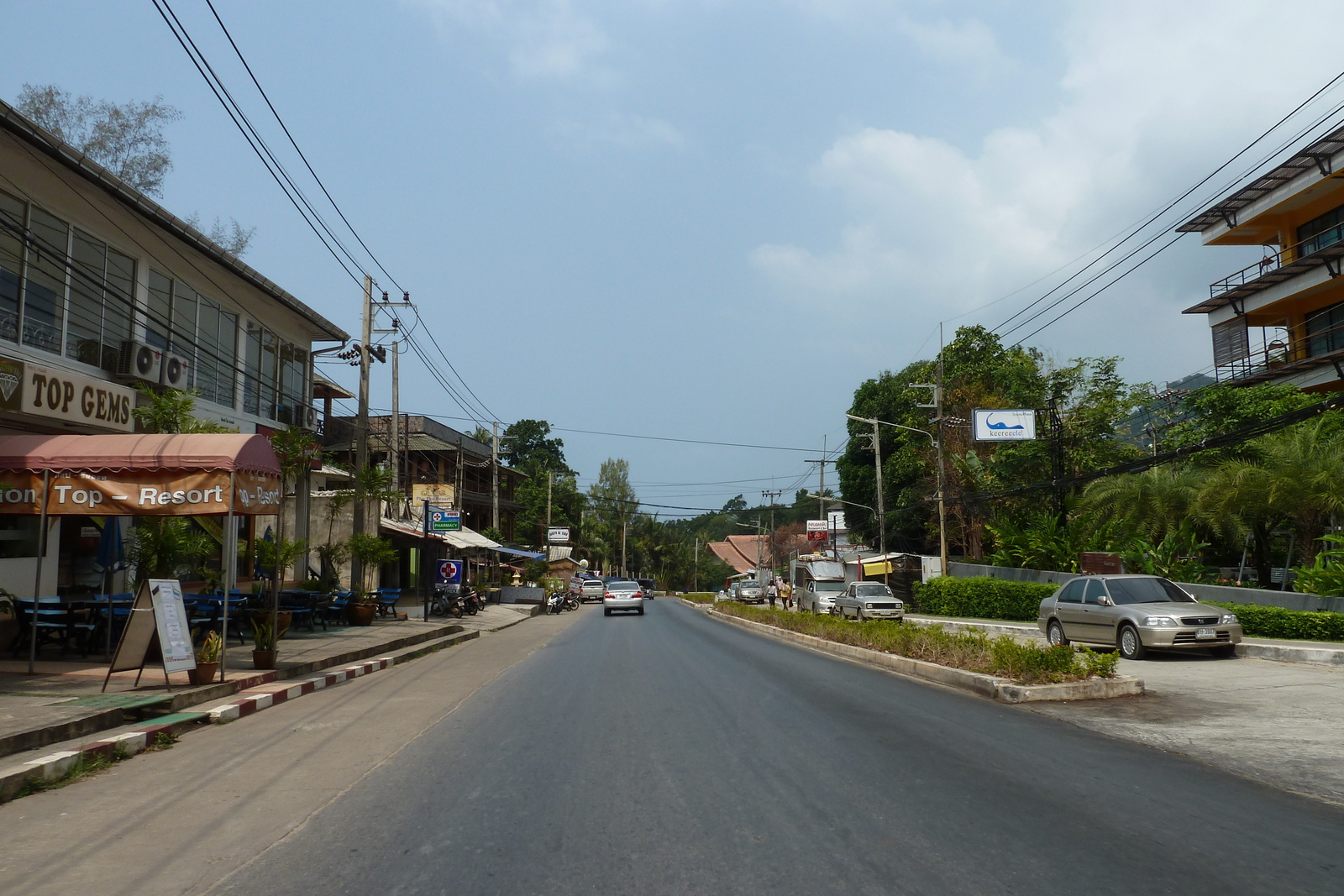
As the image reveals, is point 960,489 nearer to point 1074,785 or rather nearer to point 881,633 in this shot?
point 881,633

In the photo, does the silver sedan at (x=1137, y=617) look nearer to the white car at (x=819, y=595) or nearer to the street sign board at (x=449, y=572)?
the white car at (x=819, y=595)

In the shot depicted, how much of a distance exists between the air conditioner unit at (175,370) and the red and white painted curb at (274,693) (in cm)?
914

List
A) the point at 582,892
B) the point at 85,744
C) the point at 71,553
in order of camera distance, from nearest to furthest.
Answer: the point at 582,892, the point at 85,744, the point at 71,553

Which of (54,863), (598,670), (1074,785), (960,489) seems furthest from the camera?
(960,489)

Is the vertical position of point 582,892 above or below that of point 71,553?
below

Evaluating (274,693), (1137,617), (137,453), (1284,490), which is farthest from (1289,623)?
(137,453)

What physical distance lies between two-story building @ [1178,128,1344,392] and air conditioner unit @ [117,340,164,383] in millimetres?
34212

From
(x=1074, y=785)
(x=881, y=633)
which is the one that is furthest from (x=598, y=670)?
(x=1074, y=785)

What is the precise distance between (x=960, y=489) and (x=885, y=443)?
23368 mm

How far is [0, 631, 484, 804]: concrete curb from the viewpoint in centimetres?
716

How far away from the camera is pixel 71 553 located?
750 inches

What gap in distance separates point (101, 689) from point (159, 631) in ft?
3.79

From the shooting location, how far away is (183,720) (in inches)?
388

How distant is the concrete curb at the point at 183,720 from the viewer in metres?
7.16
